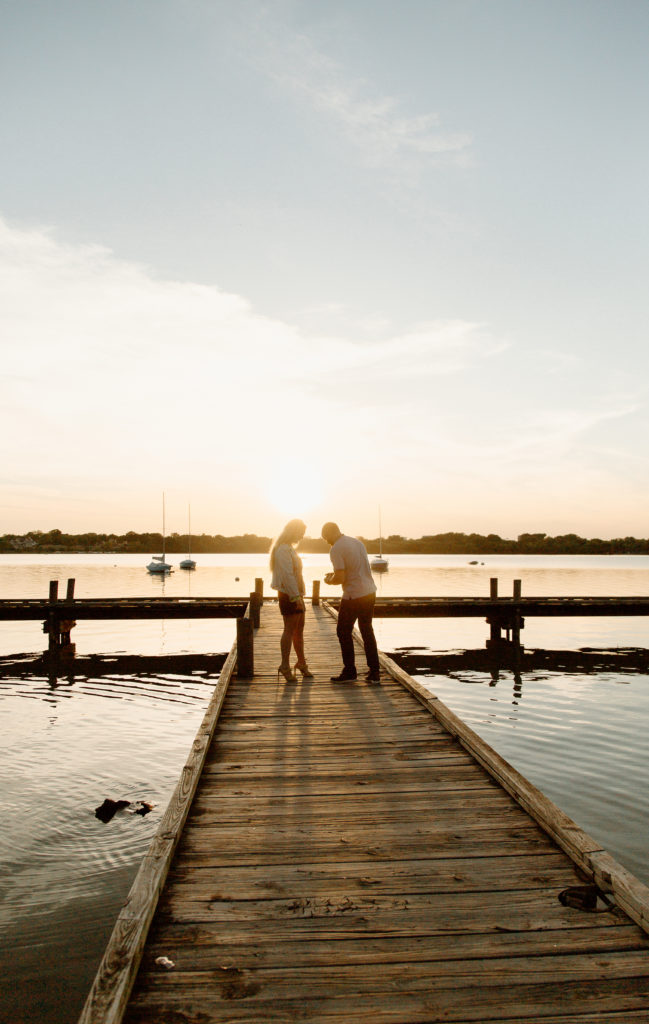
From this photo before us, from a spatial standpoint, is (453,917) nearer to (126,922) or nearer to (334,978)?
(334,978)

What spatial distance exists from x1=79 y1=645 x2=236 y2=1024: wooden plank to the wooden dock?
0.03 feet

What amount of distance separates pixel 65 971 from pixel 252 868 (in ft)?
8.50

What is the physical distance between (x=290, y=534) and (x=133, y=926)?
6500 mm

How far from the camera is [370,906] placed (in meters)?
3.88

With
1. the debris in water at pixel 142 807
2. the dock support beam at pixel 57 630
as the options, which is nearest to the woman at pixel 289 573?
the debris in water at pixel 142 807

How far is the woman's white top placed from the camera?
9.63 m

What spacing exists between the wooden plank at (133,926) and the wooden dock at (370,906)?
10 millimetres

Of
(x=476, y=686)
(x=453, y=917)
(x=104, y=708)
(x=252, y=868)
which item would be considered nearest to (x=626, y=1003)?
(x=453, y=917)

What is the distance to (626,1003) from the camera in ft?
9.93

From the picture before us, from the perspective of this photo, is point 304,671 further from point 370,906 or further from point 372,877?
point 370,906

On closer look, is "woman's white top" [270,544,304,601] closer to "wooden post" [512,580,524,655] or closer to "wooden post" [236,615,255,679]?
"wooden post" [236,615,255,679]

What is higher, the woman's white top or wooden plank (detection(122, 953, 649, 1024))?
the woman's white top

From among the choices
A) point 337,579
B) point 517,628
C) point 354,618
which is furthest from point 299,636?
point 517,628

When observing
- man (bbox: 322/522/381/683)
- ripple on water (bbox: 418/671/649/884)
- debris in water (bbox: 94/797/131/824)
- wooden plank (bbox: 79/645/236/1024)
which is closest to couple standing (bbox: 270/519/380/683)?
man (bbox: 322/522/381/683)
